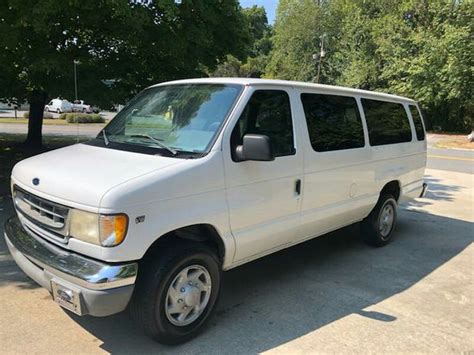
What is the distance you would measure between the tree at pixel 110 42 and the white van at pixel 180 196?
12.1 ft

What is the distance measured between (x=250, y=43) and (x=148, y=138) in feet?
26.0

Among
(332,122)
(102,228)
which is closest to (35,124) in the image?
(332,122)

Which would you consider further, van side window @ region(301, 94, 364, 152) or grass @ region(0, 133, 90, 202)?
grass @ region(0, 133, 90, 202)

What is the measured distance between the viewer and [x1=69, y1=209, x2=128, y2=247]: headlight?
2941 mm

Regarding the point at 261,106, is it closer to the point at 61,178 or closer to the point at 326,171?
the point at 326,171

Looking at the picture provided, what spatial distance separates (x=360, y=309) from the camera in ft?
13.8

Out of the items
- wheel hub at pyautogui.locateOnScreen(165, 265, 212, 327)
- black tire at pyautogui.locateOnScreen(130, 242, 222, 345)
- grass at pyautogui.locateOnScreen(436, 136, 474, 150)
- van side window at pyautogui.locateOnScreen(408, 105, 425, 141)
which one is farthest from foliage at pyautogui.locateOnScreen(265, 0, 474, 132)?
black tire at pyautogui.locateOnScreen(130, 242, 222, 345)

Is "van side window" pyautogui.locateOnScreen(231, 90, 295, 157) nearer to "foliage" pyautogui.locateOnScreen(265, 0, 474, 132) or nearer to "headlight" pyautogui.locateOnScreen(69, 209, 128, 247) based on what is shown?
"headlight" pyautogui.locateOnScreen(69, 209, 128, 247)

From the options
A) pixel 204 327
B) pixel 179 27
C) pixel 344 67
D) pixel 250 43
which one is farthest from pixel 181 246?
pixel 344 67

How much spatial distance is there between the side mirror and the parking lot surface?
1.46 meters

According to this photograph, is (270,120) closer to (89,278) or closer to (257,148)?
(257,148)

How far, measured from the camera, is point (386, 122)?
5.95 metres

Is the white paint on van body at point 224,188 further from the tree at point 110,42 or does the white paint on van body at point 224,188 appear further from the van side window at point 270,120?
the tree at point 110,42

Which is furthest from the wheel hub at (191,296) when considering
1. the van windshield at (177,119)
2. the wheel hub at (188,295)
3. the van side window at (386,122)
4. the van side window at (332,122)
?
the van side window at (386,122)
